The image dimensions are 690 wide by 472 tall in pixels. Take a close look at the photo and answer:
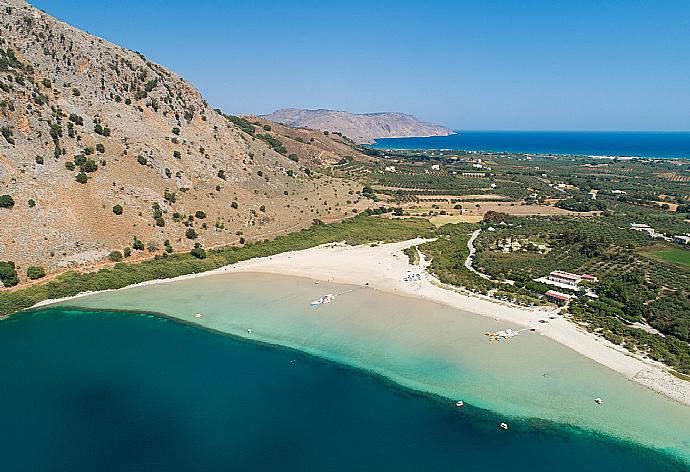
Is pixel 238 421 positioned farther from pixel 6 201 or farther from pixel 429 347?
pixel 6 201

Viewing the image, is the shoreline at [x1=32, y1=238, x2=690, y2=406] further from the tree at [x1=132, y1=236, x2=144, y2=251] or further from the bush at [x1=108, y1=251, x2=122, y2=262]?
the tree at [x1=132, y1=236, x2=144, y2=251]

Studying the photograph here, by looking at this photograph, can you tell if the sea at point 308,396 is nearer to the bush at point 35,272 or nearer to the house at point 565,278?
the bush at point 35,272

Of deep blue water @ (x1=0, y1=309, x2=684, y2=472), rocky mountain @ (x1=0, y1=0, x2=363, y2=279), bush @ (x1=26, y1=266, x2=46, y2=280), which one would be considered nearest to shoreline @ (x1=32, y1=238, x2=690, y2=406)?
bush @ (x1=26, y1=266, x2=46, y2=280)

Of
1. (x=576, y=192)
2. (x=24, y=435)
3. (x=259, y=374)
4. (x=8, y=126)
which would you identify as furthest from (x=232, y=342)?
(x=576, y=192)

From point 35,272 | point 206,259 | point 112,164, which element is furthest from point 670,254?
point 112,164

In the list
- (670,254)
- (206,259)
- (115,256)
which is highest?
(115,256)

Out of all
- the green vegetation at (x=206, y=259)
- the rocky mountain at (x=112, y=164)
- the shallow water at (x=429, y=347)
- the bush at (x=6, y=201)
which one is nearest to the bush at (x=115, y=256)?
the rocky mountain at (x=112, y=164)
